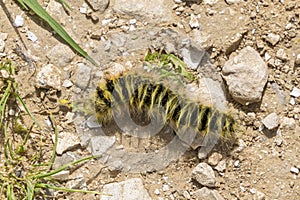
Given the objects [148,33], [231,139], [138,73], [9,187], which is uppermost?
[148,33]

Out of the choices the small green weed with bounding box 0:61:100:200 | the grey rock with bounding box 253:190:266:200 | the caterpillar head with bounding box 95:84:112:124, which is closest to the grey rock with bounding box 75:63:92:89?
the caterpillar head with bounding box 95:84:112:124

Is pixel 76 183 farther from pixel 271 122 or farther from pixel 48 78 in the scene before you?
pixel 271 122

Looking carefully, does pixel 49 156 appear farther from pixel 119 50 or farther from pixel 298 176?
pixel 298 176

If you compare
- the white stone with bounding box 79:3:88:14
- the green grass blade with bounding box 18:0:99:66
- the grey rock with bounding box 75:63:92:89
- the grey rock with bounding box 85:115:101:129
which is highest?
the white stone with bounding box 79:3:88:14

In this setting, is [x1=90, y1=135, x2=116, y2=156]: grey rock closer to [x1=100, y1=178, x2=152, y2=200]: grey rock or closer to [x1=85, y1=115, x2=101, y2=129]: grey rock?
[x1=85, y1=115, x2=101, y2=129]: grey rock

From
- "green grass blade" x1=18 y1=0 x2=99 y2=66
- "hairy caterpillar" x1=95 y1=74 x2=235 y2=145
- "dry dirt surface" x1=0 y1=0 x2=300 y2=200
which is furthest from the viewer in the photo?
"dry dirt surface" x1=0 y1=0 x2=300 y2=200

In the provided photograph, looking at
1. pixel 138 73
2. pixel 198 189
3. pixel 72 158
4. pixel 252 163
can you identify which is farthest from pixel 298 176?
pixel 72 158

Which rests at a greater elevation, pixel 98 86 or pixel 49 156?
pixel 98 86
